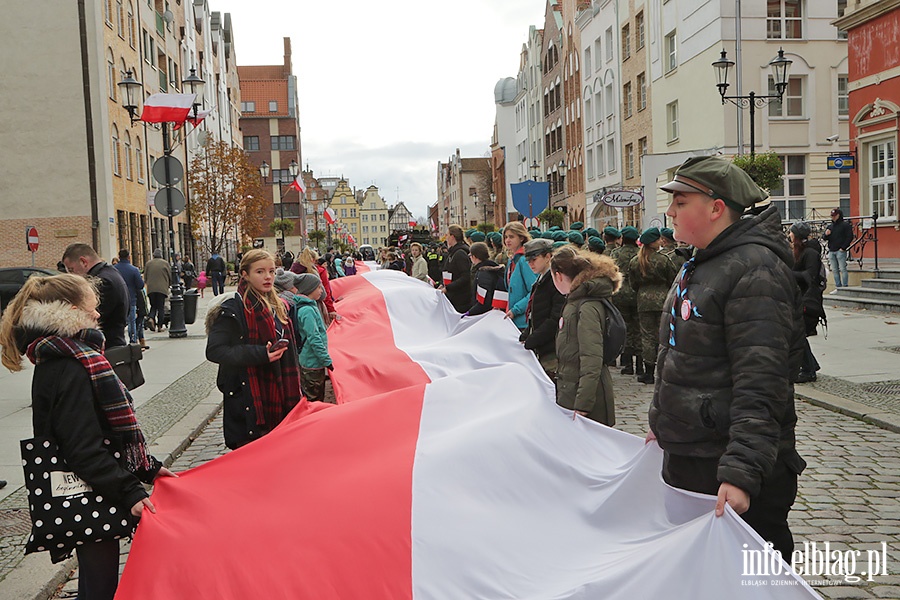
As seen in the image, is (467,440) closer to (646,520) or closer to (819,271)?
(646,520)

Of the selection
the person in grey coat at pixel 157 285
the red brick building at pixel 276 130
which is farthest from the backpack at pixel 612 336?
the red brick building at pixel 276 130

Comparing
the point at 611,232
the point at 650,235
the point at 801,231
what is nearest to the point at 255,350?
the point at 650,235

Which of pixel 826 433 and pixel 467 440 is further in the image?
pixel 826 433

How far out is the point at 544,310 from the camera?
856cm

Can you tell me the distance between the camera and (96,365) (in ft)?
13.4

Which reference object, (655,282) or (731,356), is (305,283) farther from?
(731,356)

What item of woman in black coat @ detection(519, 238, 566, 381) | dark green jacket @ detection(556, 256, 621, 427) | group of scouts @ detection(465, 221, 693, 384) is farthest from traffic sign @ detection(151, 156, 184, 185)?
dark green jacket @ detection(556, 256, 621, 427)

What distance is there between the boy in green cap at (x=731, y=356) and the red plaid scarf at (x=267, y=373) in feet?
11.0

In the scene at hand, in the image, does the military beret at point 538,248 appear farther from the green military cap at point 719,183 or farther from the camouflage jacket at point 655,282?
the green military cap at point 719,183

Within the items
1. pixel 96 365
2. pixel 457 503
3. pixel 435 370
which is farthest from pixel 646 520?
pixel 435 370

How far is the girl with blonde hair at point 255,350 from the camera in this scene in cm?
643

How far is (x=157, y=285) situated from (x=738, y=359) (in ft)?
67.5

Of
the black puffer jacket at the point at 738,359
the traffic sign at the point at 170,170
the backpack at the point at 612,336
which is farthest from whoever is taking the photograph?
the traffic sign at the point at 170,170

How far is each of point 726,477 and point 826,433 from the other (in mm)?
6577
